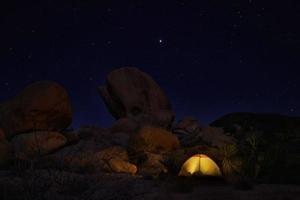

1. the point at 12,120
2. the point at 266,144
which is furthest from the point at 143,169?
the point at 12,120

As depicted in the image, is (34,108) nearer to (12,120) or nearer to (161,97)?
(12,120)

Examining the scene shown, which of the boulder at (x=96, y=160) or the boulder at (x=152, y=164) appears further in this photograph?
the boulder at (x=152, y=164)

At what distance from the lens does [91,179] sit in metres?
10.9

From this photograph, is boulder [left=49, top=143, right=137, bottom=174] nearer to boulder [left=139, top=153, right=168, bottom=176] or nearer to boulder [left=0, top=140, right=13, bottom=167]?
boulder [left=139, top=153, right=168, bottom=176]

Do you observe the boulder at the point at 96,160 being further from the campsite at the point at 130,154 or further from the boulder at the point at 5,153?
the boulder at the point at 5,153

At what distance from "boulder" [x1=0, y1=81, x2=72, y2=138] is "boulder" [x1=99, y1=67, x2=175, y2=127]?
5.88 meters

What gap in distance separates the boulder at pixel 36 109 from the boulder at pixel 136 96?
232 inches

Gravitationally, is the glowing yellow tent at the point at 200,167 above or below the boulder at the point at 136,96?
below

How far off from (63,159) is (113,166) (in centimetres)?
176

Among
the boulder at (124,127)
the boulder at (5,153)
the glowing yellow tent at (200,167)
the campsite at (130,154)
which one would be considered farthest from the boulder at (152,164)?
the boulder at (124,127)

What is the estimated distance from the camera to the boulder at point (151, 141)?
17.0 meters

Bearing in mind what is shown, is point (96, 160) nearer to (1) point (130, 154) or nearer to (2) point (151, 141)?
(1) point (130, 154)

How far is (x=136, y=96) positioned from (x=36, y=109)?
24.9 feet

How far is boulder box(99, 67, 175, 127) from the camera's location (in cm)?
2353
